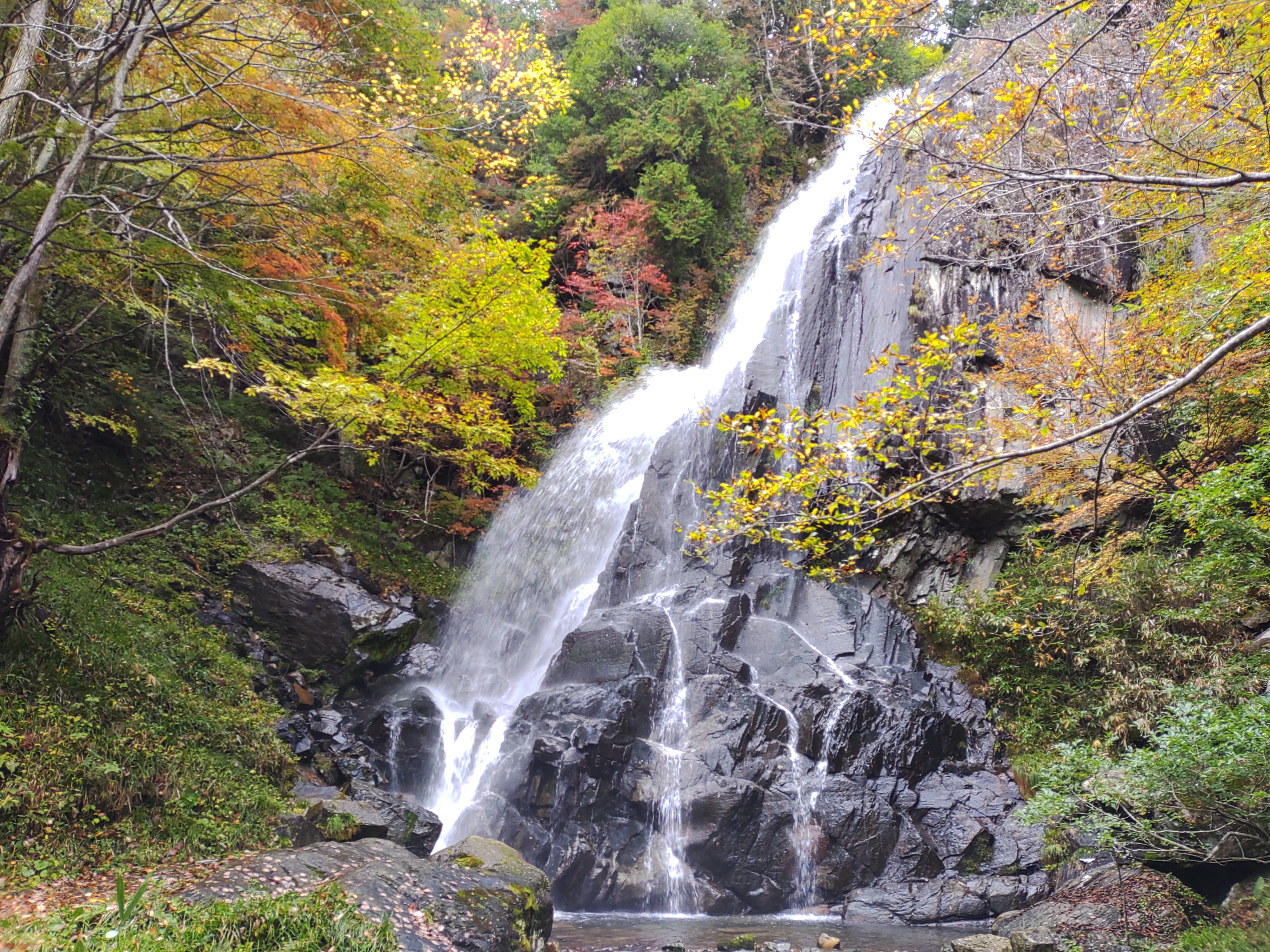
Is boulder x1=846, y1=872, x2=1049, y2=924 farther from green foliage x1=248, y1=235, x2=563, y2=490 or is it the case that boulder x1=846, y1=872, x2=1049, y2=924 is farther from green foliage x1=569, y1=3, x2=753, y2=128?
green foliage x1=569, y1=3, x2=753, y2=128

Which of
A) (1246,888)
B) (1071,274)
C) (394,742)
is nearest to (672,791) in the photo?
(394,742)

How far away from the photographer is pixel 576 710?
384 inches

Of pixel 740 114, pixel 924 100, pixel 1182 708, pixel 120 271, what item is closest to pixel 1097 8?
pixel 740 114

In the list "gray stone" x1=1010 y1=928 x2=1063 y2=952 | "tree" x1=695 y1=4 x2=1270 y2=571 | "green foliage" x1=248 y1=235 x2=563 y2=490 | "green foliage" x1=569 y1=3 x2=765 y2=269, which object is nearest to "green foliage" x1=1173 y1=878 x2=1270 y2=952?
"gray stone" x1=1010 y1=928 x2=1063 y2=952

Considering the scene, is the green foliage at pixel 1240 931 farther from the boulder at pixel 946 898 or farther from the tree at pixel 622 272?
the tree at pixel 622 272

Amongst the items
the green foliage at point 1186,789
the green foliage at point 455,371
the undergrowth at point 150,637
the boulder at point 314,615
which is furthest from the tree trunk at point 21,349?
the green foliage at point 1186,789

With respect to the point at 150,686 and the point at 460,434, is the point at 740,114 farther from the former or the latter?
the point at 150,686

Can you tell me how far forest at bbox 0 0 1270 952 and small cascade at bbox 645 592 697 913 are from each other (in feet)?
0.68

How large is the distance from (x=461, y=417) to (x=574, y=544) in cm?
511

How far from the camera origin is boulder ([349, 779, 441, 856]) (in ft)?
25.7

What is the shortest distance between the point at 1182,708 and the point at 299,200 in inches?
359

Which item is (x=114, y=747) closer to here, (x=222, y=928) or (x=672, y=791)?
(x=222, y=928)

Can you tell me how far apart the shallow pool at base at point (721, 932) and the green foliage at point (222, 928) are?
10.1 feet

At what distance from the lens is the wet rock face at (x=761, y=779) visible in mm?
8516
